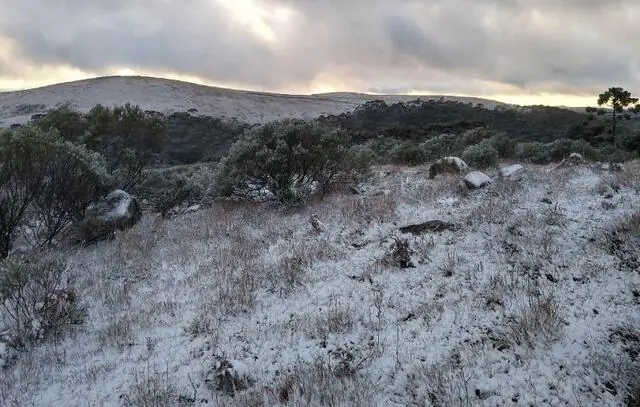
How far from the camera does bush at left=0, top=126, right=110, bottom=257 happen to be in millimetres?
9164

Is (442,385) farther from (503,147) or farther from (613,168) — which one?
(503,147)

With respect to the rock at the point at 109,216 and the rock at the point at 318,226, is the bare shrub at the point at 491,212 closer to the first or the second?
the rock at the point at 318,226

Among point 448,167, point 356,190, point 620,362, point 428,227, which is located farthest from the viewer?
point 448,167

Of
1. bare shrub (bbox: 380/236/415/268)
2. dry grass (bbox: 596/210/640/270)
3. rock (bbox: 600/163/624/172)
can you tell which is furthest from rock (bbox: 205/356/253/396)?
rock (bbox: 600/163/624/172)

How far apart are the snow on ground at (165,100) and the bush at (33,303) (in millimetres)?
56086

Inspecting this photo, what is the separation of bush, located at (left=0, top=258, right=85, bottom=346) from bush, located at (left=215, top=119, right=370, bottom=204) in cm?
580

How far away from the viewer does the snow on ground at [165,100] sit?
199 feet

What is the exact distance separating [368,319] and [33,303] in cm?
434

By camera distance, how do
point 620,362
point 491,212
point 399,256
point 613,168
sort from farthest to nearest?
1. point 613,168
2. point 491,212
3. point 399,256
4. point 620,362

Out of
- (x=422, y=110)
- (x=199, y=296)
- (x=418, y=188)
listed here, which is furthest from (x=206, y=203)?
(x=422, y=110)

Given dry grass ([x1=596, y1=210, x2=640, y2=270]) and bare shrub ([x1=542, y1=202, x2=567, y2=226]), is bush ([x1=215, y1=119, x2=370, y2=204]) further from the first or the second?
dry grass ([x1=596, y1=210, x2=640, y2=270])

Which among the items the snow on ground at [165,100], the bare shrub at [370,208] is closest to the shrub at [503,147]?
the bare shrub at [370,208]

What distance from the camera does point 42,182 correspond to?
984cm

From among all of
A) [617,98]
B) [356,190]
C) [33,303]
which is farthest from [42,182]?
[617,98]
